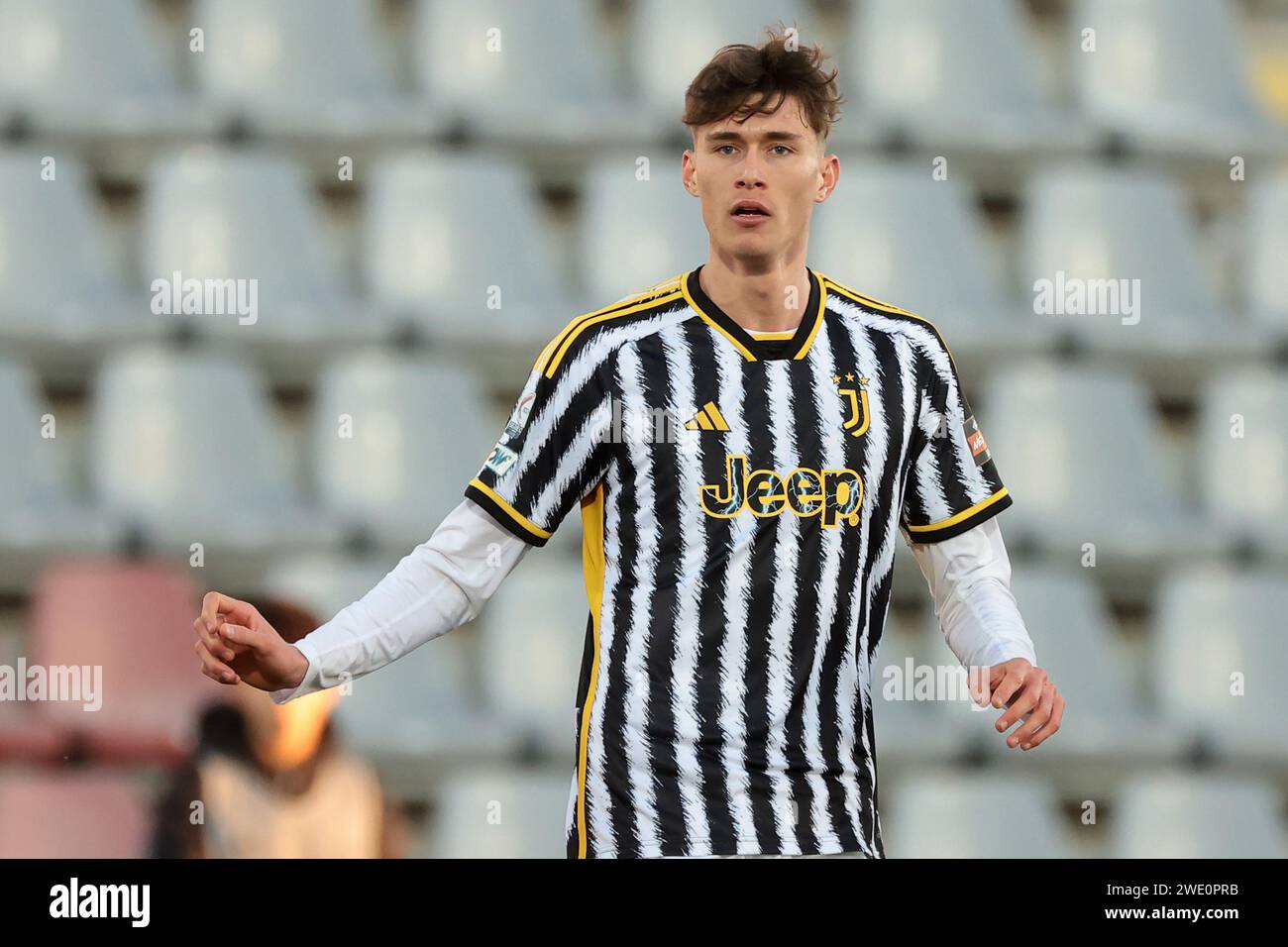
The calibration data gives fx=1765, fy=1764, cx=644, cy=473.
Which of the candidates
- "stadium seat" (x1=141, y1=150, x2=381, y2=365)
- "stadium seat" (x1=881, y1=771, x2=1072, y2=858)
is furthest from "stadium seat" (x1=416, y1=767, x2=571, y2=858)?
"stadium seat" (x1=141, y1=150, x2=381, y2=365)

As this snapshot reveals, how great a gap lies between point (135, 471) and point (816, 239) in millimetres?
1345

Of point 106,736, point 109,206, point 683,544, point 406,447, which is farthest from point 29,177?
point 683,544

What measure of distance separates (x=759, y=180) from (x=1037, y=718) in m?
0.56

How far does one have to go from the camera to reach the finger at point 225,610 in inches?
60.6

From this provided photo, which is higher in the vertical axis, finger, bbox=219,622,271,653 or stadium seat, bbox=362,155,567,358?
stadium seat, bbox=362,155,567,358

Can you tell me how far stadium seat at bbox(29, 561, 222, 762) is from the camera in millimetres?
2873

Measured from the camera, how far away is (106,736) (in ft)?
9.43

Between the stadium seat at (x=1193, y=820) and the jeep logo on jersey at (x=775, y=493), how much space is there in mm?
1673

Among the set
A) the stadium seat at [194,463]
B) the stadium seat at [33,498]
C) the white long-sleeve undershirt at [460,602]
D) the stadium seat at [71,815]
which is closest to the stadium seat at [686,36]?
the stadium seat at [194,463]

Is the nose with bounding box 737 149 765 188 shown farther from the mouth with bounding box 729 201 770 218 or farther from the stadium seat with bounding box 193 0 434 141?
the stadium seat with bounding box 193 0 434 141

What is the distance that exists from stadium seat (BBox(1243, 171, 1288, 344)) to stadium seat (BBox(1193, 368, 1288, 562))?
0.66 ft

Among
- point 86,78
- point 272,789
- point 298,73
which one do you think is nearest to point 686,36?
point 298,73

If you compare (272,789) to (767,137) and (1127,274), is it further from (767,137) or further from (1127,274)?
(1127,274)

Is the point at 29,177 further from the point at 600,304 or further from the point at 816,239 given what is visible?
the point at 816,239
